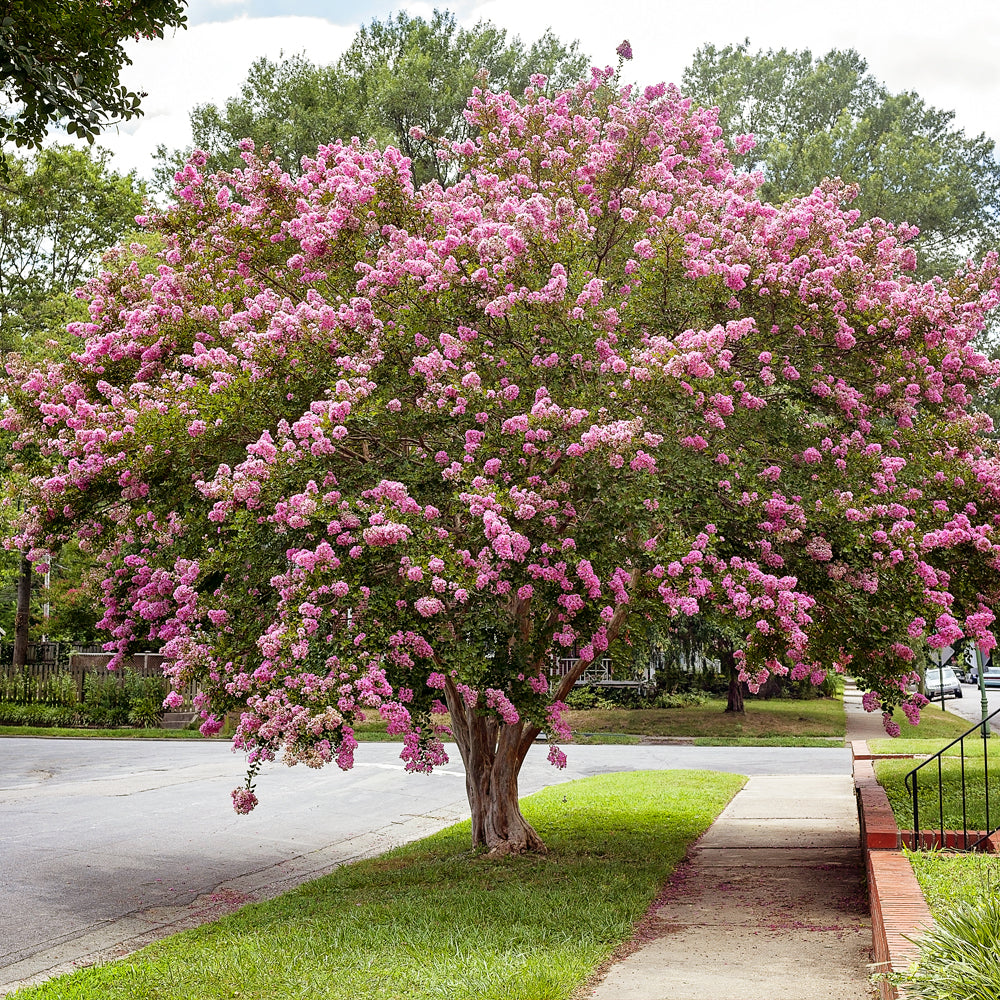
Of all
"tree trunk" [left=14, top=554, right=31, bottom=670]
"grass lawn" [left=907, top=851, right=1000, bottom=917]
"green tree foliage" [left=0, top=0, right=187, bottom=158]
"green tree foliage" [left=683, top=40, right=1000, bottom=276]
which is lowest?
"grass lawn" [left=907, top=851, right=1000, bottom=917]

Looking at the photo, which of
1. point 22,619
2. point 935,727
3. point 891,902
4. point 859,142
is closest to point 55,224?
point 22,619

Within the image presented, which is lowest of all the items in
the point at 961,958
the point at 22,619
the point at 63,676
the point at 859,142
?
the point at 961,958

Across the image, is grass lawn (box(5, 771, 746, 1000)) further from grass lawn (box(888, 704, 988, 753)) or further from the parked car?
the parked car

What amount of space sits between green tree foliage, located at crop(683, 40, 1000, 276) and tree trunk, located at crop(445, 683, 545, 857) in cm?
1997

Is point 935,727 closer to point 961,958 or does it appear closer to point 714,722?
point 714,722

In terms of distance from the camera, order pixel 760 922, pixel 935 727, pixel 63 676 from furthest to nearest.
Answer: pixel 63 676 < pixel 935 727 < pixel 760 922

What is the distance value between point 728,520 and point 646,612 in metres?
1.96

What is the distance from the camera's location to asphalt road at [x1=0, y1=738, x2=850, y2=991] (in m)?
8.60

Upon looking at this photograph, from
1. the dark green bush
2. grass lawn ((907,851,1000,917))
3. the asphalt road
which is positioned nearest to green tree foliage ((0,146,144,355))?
the dark green bush

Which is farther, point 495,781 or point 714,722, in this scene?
point 714,722

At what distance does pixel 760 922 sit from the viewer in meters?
7.58

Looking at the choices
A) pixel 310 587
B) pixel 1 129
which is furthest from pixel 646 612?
pixel 1 129

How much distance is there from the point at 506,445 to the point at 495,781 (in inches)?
155

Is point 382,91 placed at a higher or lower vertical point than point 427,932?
higher
